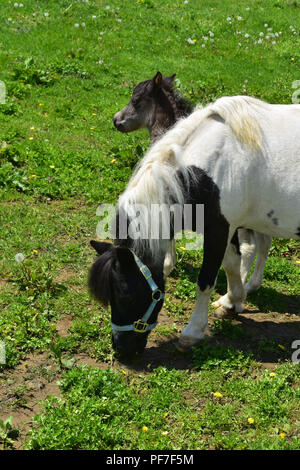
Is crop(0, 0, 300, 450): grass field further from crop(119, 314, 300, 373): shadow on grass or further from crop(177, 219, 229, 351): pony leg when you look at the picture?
crop(177, 219, 229, 351): pony leg

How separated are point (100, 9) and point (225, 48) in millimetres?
3234

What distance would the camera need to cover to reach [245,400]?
194 inches

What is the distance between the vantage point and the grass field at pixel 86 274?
4609 millimetres

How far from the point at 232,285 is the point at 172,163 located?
1.66 metres

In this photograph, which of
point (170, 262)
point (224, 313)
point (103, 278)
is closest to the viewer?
point (103, 278)

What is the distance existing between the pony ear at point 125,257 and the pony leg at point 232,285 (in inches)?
48.6

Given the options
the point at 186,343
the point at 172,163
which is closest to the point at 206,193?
the point at 172,163

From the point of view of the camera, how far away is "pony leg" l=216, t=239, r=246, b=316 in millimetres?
5891

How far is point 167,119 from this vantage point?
7211mm

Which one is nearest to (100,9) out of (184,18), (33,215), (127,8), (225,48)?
(127,8)

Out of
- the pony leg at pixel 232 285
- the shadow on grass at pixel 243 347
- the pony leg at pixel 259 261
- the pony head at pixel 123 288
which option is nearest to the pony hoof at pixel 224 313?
the pony leg at pixel 232 285

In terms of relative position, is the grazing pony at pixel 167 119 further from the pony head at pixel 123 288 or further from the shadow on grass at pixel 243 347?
the pony head at pixel 123 288

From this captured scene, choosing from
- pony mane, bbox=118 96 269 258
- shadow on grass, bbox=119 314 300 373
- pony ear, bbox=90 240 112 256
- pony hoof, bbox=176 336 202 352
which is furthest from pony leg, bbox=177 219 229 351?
pony ear, bbox=90 240 112 256

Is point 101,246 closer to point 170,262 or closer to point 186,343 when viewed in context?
point 186,343
